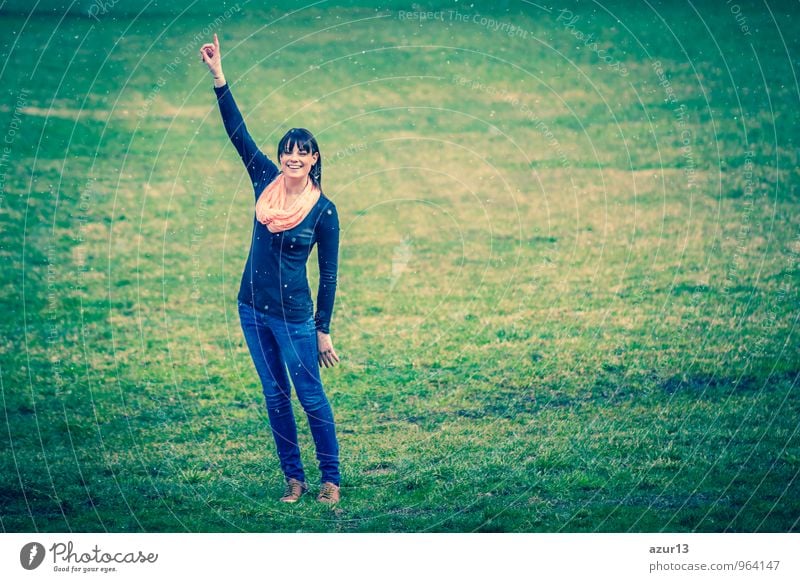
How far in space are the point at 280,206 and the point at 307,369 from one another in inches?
53.8

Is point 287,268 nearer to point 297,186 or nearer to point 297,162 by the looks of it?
point 297,186

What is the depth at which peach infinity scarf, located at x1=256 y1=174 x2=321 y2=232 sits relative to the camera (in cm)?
959

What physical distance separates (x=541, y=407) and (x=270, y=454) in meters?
2.96

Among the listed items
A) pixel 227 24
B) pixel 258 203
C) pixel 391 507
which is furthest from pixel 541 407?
pixel 227 24

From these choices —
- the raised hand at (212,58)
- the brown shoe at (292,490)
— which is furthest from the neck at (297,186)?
the brown shoe at (292,490)

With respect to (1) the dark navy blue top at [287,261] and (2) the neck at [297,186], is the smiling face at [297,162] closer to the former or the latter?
(2) the neck at [297,186]

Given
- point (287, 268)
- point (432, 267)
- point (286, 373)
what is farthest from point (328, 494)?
point (432, 267)

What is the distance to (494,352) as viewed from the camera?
1409 centimetres

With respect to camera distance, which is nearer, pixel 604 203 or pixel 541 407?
pixel 541 407

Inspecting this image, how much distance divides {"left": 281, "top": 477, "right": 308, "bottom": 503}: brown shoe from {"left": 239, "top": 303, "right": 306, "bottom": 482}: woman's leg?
0.26 metres

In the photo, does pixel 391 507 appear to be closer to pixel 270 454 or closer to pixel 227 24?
pixel 270 454

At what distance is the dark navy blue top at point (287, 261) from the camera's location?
962cm

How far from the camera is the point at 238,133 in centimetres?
975
